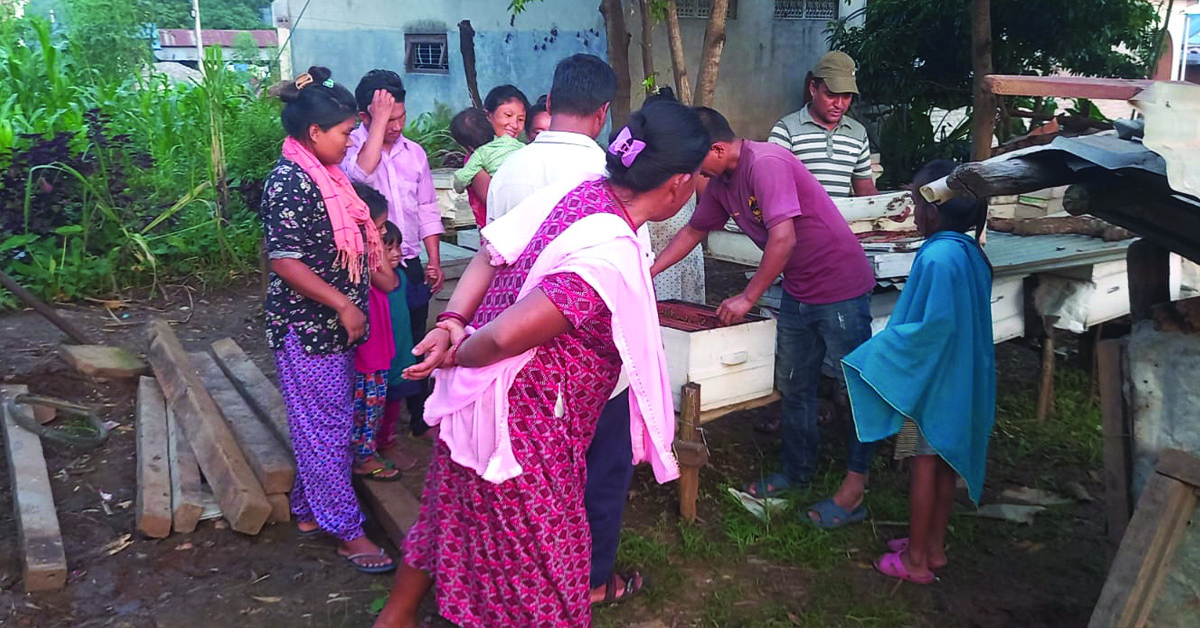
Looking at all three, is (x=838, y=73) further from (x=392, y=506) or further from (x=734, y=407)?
(x=392, y=506)

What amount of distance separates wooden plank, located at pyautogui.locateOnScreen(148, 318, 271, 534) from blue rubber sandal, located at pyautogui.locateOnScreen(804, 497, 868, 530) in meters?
2.27

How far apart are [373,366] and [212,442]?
0.83 meters

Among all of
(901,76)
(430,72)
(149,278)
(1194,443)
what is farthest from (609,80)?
(430,72)

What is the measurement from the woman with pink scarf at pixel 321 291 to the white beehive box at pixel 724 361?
129 centimetres

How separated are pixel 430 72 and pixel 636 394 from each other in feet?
34.7

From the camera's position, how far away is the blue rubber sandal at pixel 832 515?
405cm

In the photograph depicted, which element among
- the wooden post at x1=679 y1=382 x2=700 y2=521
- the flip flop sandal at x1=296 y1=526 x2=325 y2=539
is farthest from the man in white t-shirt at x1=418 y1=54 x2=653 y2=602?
the flip flop sandal at x1=296 y1=526 x2=325 y2=539

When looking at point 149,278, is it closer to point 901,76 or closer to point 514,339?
point 514,339

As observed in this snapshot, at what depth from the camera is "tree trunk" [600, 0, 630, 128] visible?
7281mm

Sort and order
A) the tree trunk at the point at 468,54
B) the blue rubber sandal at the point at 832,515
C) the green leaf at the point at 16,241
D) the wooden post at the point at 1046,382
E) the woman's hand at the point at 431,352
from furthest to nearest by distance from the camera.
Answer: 1. the tree trunk at the point at 468,54
2. the green leaf at the point at 16,241
3. the wooden post at the point at 1046,382
4. the blue rubber sandal at the point at 832,515
5. the woman's hand at the point at 431,352

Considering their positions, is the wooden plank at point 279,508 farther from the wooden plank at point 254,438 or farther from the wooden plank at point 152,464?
the wooden plank at point 152,464

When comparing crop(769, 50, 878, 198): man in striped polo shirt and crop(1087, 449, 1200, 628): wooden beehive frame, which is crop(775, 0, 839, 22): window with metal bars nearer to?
crop(769, 50, 878, 198): man in striped polo shirt

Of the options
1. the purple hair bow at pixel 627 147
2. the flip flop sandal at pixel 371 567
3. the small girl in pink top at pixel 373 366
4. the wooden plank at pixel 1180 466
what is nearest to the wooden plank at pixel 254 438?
the small girl in pink top at pixel 373 366

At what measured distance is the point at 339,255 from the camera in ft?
10.9
